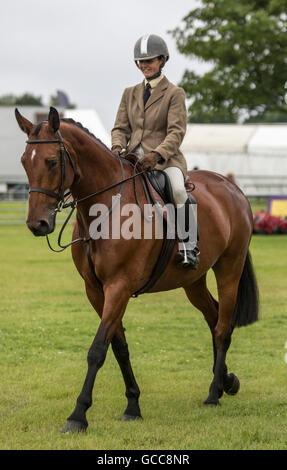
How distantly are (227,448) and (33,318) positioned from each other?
5.54m

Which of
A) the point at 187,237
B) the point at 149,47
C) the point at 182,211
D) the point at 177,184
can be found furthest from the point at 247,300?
the point at 149,47

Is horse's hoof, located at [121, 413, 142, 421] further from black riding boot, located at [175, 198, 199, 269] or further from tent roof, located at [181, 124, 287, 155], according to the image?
tent roof, located at [181, 124, 287, 155]

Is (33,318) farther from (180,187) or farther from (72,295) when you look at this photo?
(180,187)

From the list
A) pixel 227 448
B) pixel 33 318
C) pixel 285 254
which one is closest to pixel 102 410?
pixel 227 448

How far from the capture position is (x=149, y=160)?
596 cm

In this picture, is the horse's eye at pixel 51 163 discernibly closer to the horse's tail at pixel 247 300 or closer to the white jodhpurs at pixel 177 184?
the white jodhpurs at pixel 177 184

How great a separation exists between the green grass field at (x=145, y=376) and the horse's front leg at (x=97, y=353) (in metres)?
0.13

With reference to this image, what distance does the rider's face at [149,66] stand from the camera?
6.23 meters

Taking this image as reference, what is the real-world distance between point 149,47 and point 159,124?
26.3 inches

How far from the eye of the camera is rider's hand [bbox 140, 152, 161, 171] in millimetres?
5969

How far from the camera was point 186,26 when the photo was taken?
30.1m

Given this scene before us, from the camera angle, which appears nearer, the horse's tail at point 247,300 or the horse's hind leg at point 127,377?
the horse's hind leg at point 127,377

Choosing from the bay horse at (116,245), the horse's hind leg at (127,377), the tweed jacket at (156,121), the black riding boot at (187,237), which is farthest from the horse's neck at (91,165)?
the horse's hind leg at (127,377)

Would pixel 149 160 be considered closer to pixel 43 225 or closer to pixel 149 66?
pixel 149 66
